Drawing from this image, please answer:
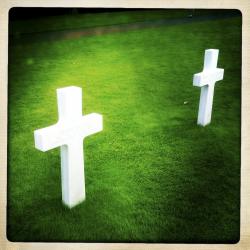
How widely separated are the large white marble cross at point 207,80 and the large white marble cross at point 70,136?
126cm

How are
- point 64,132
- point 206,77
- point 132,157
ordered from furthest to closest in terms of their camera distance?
point 206,77
point 132,157
point 64,132

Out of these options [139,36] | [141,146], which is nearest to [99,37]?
[139,36]

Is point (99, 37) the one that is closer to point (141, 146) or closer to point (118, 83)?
point (118, 83)

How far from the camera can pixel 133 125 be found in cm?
333

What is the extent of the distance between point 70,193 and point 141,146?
1.02 metres

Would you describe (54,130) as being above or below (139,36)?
below

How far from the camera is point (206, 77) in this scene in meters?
3.00

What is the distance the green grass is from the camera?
211 cm

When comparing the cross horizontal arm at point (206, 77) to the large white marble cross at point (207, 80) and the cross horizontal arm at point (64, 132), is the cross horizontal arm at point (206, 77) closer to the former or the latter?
the large white marble cross at point (207, 80)

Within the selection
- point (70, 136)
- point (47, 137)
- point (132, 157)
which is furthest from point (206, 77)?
point (47, 137)

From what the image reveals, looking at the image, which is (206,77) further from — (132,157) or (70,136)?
(70,136)

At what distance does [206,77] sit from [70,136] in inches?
63.2

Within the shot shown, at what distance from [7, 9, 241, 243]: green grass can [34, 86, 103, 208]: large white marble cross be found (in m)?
0.16

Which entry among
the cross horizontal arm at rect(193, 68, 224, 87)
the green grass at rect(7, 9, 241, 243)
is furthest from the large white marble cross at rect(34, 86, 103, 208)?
the cross horizontal arm at rect(193, 68, 224, 87)
